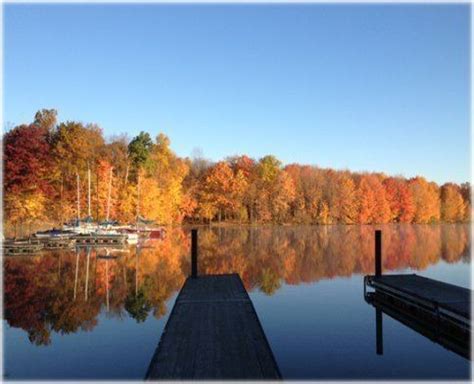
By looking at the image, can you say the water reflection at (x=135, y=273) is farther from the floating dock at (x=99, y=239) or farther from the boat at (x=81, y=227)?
the boat at (x=81, y=227)

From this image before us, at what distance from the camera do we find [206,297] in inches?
487

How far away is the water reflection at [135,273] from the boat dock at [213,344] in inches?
108

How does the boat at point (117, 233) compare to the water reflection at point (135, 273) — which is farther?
the boat at point (117, 233)

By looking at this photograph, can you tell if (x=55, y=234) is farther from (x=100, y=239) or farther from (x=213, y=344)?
(x=213, y=344)

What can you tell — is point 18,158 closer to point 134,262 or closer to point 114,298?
point 134,262

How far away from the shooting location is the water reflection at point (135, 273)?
13.4m

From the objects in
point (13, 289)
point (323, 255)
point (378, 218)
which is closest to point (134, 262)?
point (13, 289)

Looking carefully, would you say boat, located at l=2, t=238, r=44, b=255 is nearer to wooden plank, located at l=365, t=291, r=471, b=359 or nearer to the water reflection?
the water reflection

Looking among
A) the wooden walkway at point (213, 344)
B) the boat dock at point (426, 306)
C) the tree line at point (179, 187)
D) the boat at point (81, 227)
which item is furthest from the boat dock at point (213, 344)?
the tree line at point (179, 187)

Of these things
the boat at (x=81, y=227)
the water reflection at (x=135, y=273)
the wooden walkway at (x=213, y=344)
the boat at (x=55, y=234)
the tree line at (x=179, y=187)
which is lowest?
the water reflection at (x=135, y=273)

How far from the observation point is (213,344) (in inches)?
316

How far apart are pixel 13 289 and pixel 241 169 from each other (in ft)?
198

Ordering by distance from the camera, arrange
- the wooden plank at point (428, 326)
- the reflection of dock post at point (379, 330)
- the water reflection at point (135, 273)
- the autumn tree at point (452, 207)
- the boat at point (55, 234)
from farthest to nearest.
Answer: the autumn tree at point (452, 207), the boat at point (55, 234), the water reflection at point (135, 273), the wooden plank at point (428, 326), the reflection of dock post at point (379, 330)

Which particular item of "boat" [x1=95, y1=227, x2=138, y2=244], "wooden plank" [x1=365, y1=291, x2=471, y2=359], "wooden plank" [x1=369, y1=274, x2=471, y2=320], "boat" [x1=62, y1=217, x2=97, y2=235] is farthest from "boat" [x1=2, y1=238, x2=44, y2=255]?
"wooden plank" [x1=365, y1=291, x2=471, y2=359]
